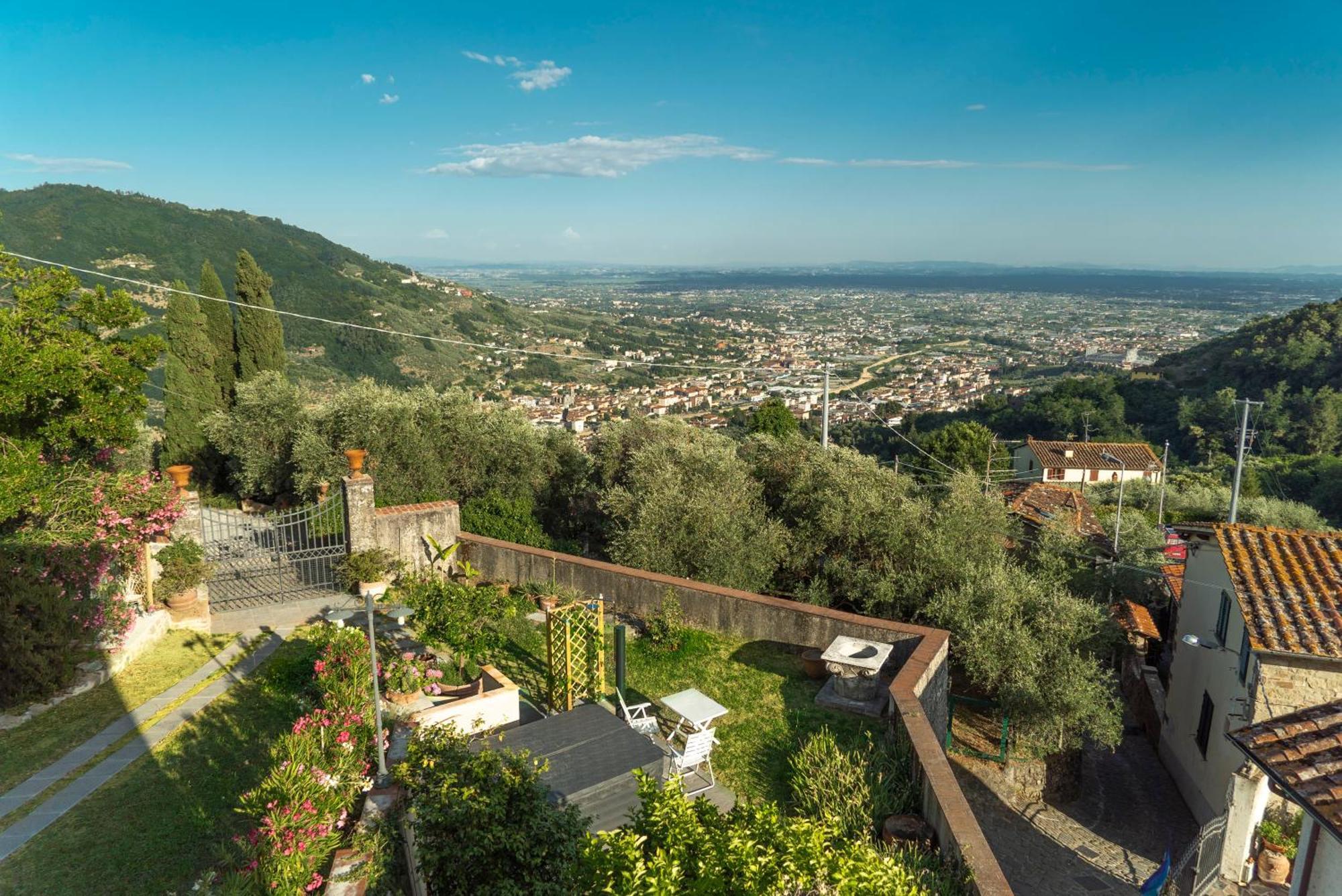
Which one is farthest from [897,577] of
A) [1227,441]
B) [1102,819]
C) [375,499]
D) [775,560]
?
[1227,441]

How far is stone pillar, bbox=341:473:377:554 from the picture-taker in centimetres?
1175

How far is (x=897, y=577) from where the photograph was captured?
1166 centimetres

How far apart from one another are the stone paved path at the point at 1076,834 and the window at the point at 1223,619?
10.1 ft

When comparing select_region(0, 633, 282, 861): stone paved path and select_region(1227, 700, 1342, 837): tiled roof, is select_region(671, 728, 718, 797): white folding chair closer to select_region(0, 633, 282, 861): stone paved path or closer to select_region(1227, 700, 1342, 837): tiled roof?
select_region(1227, 700, 1342, 837): tiled roof

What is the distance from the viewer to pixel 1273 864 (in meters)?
8.85

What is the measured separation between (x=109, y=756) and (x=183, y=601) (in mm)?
3931

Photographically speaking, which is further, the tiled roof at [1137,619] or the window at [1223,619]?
the tiled roof at [1137,619]

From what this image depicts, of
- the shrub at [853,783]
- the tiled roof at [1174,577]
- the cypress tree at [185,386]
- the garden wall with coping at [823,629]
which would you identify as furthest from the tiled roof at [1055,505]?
the cypress tree at [185,386]

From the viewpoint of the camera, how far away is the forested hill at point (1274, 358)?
160 feet

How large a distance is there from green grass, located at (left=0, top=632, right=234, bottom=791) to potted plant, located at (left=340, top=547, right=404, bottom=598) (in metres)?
1.85

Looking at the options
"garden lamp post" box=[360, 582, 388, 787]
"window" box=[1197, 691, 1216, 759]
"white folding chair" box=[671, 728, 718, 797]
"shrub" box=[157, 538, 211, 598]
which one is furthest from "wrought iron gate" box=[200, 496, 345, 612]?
"window" box=[1197, 691, 1216, 759]

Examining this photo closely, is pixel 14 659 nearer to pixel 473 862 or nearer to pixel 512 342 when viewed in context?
pixel 473 862

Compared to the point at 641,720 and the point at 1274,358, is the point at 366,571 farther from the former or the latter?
the point at 1274,358

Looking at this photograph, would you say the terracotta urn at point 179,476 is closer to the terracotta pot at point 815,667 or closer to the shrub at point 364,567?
the shrub at point 364,567
